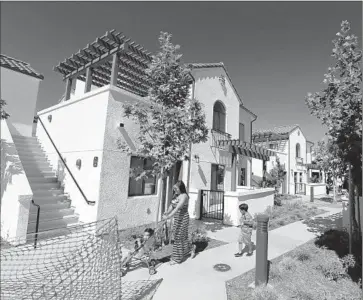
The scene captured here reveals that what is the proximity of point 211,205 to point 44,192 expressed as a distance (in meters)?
6.96

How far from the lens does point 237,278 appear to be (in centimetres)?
434

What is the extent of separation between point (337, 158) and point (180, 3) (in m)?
5.26

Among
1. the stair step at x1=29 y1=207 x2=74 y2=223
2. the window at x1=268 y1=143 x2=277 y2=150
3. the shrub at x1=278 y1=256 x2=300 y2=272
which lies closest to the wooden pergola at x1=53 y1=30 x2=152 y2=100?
the stair step at x1=29 y1=207 x2=74 y2=223

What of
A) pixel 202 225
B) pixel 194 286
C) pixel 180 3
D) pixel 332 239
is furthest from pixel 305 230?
pixel 180 3

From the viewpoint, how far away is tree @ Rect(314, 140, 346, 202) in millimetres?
5517

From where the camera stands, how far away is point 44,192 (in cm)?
758

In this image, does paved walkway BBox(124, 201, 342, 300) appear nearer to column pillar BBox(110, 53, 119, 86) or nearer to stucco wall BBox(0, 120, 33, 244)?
stucco wall BBox(0, 120, 33, 244)

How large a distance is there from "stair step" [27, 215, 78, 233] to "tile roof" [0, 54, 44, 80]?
8452 millimetres

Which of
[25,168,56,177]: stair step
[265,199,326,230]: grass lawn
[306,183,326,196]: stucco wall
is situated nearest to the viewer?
[25,168,56,177]: stair step

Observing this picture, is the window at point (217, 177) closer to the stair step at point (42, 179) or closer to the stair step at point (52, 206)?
the stair step at point (52, 206)

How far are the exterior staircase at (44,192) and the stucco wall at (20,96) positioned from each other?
220 centimetres

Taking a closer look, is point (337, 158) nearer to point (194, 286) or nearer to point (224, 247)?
point (224, 247)

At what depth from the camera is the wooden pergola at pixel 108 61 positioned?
788 centimetres

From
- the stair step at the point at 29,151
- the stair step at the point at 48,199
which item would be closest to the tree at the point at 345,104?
the stair step at the point at 48,199
